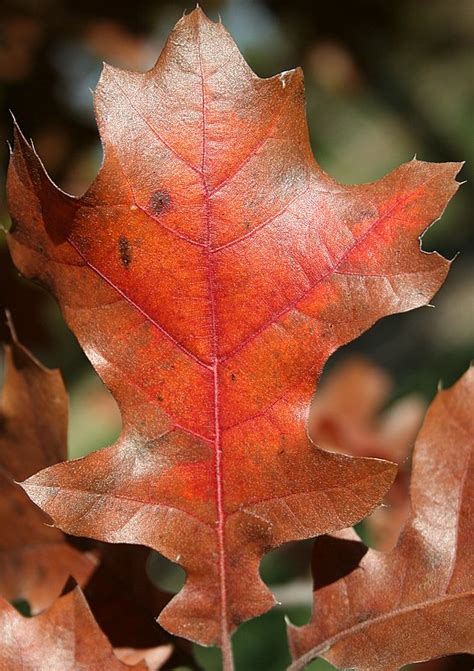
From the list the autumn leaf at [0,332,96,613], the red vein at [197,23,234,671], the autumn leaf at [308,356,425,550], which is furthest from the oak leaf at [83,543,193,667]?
the autumn leaf at [308,356,425,550]

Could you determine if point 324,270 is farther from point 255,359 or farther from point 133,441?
point 133,441

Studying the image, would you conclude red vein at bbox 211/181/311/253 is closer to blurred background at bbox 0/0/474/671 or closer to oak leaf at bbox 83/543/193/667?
oak leaf at bbox 83/543/193/667

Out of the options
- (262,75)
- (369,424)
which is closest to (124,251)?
(369,424)

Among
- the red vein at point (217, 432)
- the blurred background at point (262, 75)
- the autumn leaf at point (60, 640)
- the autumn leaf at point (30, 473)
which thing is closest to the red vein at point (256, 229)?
the red vein at point (217, 432)

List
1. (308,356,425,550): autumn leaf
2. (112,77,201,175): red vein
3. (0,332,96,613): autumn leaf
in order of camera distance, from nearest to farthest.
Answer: (112,77,201,175): red vein, (0,332,96,613): autumn leaf, (308,356,425,550): autumn leaf

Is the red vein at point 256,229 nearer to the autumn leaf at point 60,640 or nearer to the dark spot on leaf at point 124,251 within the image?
the dark spot on leaf at point 124,251

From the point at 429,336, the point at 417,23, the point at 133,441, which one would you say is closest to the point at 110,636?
the point at 133,441

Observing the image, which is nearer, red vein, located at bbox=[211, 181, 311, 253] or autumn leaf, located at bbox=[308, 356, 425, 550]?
red vein, located at bbox=[211, 181, 311, 253]
